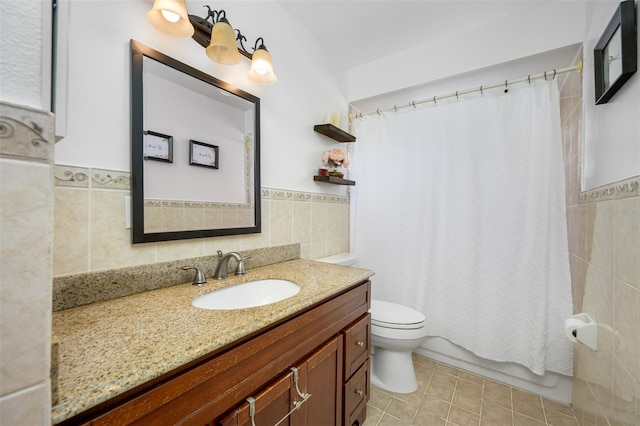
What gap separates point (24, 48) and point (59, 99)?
140mm

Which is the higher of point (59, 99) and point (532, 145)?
point (532, 145)

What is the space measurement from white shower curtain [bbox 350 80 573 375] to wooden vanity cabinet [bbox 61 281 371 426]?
2.76ft

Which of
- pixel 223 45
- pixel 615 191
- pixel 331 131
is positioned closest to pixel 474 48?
pixel 331 131

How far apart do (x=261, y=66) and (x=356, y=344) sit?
147cm

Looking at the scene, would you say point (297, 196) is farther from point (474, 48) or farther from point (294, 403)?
point (474, 48)

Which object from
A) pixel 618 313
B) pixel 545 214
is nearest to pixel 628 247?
pixel 618 313

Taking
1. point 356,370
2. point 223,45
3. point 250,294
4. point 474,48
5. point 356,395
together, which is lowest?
point 356,395

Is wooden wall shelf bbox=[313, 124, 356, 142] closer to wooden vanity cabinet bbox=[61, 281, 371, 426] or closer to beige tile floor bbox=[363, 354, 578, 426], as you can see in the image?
wooden vanity cabinet bbox=[61, 281, 371, 426]

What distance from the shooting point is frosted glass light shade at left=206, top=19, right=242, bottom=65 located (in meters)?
1.14

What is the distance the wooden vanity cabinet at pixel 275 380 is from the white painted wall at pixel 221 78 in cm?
77

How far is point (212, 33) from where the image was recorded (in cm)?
115

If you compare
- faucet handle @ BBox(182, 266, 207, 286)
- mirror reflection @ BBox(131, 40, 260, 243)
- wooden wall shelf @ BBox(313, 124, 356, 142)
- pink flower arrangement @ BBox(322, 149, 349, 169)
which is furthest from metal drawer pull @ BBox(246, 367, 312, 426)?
wooden wall shelf @ BBox(313, 124, 356, 142)

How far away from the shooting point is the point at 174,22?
1.03 m

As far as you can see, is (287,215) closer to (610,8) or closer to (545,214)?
(545,214)
